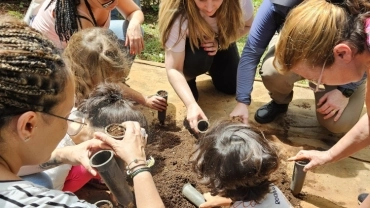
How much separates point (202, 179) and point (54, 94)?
913 mm

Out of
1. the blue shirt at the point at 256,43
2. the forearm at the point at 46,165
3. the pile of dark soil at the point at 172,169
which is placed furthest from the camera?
the blue shirt at the point at 256,43

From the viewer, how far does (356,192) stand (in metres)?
2.56

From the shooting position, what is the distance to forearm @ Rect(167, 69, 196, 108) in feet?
9.25

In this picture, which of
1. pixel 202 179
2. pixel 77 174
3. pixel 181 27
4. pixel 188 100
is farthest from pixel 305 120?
pixel 77 174

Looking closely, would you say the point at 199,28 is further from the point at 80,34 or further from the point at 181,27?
the point at 80,34

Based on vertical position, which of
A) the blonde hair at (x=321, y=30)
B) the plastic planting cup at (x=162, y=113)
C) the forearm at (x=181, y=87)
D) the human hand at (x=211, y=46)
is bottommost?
the plastic planting cup at (x=162, y=113)

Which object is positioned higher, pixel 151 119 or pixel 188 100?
pixel 188 100

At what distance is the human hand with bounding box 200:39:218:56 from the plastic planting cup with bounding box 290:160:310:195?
1.15 metres

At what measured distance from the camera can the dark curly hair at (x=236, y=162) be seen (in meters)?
1.80

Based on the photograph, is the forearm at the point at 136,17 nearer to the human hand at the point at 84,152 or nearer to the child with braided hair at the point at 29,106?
the human hand at the point at 84,152

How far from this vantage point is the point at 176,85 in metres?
2.92

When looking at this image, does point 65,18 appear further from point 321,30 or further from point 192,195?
point 321,30

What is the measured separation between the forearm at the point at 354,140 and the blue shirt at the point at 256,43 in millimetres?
636

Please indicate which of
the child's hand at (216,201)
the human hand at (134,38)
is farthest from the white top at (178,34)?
the child's hand at (216,201)
